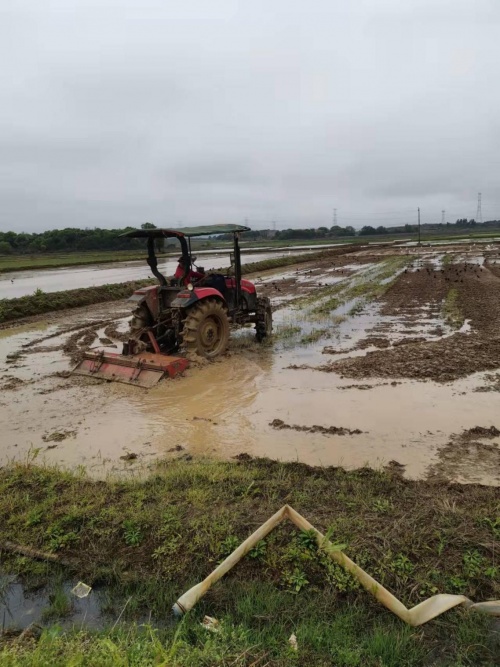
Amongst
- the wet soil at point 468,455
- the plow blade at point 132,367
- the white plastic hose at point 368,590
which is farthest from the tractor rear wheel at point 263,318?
the white plastic hose at point 368,590

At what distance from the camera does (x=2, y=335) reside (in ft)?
36.9

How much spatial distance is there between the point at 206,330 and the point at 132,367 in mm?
1450

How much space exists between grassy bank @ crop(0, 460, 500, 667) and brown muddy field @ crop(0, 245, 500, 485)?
0.67 meters

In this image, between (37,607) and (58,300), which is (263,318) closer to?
(37,607)

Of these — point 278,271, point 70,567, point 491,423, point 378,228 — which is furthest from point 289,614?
point 378,228

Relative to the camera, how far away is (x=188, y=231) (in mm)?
7512

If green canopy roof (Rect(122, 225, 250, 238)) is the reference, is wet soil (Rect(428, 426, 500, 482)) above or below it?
below

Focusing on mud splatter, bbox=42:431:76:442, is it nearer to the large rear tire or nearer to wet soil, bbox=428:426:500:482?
the large rear tire

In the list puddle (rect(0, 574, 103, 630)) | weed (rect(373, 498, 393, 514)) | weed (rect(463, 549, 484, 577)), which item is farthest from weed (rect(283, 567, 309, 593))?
puddle (rect(0, 574, 103, 630))

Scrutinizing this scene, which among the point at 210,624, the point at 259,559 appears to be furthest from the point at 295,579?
the point at 210,624

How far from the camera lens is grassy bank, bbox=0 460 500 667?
7.40 ft

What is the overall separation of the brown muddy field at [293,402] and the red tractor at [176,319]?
0.33 meters

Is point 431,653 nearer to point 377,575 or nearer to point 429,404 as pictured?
point 377,575

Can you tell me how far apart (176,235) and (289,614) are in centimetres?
598
